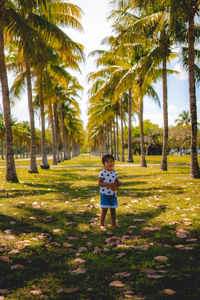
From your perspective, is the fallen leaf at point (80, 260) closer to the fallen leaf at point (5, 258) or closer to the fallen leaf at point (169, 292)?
the fallen leaf at point (5, 258)

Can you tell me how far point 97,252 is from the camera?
332cm

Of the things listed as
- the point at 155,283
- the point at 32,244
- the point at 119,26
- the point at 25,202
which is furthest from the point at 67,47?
the point at 155,283

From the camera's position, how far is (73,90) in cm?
3034

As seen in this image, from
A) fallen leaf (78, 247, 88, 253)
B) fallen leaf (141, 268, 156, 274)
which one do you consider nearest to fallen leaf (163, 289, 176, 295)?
fallen leaf (141, 268, 156, 274)

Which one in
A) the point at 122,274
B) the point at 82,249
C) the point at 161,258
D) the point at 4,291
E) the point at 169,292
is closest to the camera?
the point at 169,292

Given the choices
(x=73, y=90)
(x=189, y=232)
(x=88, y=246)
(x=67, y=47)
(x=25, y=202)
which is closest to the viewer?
(x=88, y=246)

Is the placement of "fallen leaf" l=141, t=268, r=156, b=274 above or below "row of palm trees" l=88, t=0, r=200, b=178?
below

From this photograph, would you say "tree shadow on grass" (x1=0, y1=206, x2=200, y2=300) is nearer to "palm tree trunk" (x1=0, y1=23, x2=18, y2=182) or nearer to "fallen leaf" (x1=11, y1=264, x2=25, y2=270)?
"fallen leaf" (x1=11, y1=264, x2=25, y2=270)

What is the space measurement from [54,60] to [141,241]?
1638cm

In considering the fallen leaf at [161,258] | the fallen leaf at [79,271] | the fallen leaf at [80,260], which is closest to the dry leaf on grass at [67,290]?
the fallen leaf at [79,271]

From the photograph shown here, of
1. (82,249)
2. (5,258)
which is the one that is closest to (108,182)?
(82,249)

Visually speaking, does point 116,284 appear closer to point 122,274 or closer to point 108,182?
point 122,274

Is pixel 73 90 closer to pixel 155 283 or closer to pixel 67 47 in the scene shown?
pixel 67 47

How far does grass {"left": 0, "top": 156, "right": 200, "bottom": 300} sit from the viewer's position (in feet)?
7.75
